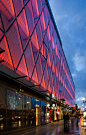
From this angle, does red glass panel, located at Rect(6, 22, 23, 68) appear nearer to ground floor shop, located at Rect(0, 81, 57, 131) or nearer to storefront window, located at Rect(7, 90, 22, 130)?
Answer: ground floor shop, located at Rect(0, 81, 57, 131)

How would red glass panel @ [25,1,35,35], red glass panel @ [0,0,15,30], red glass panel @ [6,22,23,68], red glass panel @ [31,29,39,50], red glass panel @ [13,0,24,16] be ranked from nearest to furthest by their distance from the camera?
red glass panel @ [0,0,15,30] → red glass panel @ [6,22,23,68] → red glass panel @ [13,0,24,16] → red glass panel @ [25,1,35,35] → red glass panel @ [31,29,39,50]

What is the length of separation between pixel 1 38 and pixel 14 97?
628 centimetres

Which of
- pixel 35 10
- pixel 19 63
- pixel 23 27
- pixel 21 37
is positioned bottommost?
pixel 19 63

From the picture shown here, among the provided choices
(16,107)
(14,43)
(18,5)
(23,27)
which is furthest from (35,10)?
(16,107)

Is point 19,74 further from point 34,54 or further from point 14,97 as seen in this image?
point 34,54

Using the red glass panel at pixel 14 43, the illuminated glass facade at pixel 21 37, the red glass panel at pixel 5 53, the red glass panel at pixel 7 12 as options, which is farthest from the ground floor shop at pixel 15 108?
the red glass panel at pixel 7 12

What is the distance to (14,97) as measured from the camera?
1684 cm

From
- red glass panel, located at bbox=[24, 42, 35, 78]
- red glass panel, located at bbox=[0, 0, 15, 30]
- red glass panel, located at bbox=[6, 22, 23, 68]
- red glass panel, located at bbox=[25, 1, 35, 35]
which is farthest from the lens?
red glass panel, located at bbox=[25, 1, 35, 35]

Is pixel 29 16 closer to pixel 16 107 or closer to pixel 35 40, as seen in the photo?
pixel 35 40

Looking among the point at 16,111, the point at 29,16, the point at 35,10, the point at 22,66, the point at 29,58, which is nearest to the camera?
the point at 16,111

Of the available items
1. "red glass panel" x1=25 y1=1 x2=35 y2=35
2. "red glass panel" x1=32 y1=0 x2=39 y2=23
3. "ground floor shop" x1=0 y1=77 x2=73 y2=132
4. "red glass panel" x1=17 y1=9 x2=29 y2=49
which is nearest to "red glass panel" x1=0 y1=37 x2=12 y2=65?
"ground floor shop" x1=0 y1=77 x2=73 y2=132

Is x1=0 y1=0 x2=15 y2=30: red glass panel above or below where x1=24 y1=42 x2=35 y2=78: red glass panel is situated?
above

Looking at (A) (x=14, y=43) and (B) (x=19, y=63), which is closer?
(A) (x=14, y=43)

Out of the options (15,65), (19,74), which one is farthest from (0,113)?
(15,65)
